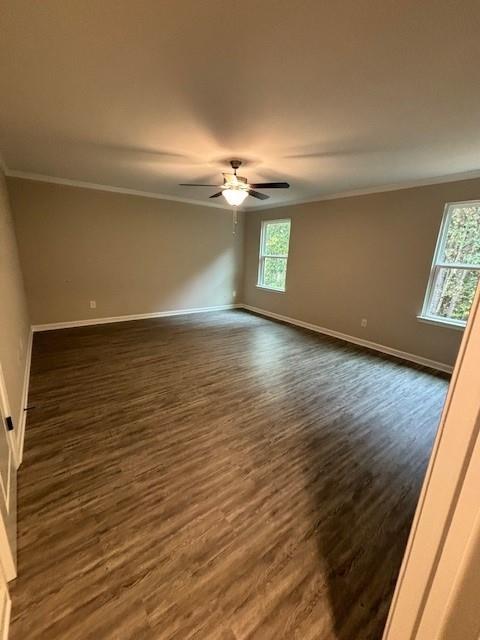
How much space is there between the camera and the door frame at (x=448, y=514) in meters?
0.56

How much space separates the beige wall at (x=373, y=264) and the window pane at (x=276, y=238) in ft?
0.72

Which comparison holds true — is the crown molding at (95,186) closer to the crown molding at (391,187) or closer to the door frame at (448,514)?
the crown molding at (391,187)

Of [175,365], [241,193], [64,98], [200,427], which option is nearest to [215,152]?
[241,193]

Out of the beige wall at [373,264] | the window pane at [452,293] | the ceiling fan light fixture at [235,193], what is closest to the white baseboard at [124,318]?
the beige wall at [373,264]

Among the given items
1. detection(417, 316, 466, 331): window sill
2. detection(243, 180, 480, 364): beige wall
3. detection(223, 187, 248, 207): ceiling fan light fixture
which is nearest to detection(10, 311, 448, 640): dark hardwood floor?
detection(417, 316, 466, 331): window sill

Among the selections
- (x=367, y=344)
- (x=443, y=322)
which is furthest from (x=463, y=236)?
(x=367, y=344)

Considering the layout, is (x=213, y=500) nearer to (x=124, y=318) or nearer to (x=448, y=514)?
(x=448, y=514)

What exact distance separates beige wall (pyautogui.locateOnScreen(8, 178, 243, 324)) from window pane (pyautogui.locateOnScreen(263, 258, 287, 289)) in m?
0.84

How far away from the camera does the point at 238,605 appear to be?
116cm

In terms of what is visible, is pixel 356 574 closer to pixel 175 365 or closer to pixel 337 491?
pixel 337 491

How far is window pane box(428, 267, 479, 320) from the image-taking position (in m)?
3.37

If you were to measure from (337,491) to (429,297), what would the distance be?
306 centimetres

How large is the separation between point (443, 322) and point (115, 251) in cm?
523

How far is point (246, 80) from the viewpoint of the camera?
1.56 metres
